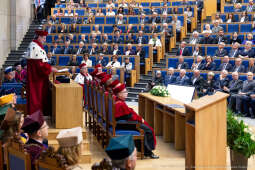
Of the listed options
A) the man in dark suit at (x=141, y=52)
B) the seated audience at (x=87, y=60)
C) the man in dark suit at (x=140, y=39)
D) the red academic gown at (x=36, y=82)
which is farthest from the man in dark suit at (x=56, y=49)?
the red academic gown at (x=36, y=82)

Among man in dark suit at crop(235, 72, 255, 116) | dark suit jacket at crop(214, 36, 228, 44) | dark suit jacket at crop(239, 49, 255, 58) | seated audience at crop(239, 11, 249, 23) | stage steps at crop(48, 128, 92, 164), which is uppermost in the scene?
seated audience at crop(239, 11, 249, 23)

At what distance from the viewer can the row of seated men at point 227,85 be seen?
9961 mm

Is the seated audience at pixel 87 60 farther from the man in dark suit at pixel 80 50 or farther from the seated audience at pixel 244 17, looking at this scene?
the seated audience at pixel 244 17

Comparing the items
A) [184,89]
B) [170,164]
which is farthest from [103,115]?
[184,89]

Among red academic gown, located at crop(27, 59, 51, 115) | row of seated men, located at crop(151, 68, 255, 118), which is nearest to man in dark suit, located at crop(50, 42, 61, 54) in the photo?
row of seated men, located at crop(151, 68, 255, 118)

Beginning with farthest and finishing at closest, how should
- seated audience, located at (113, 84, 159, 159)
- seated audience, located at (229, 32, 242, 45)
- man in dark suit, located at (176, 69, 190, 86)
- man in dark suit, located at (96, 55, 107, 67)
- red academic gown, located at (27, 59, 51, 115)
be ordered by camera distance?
man in dark suit, located at (96, 55, 107, 67) → seated audience, located at (229, 32, 242, 45) → man in dark suit, located at (176, 69, 190, 86) → red academic gown, located at (27, 59, 51, 115) → seated audience, located at (113, 84, 159, 159)

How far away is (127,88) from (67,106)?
6.55 m

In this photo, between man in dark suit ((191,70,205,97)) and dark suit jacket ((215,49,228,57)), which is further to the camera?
dark suit jacket ((215,49,228,57))

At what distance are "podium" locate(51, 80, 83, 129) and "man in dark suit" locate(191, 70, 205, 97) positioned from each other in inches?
197

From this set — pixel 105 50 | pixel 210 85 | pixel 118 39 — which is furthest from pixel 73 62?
pixel 210 85

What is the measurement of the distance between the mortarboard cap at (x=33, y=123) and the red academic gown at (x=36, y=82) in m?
2.83

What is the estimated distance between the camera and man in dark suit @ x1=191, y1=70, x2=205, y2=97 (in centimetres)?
1083

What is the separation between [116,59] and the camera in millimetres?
13070

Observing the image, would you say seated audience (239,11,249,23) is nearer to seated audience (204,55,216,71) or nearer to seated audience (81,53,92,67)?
seated audience (204,55,216,71)
